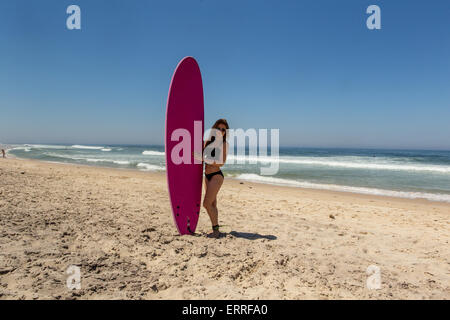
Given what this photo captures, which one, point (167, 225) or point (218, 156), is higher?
point (218, 156)

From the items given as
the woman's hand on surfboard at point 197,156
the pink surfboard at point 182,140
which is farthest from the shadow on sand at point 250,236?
the woman's hand on surfboard at point 197,156

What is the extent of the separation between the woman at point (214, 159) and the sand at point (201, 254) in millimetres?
447

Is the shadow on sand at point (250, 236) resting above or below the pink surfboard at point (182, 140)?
below

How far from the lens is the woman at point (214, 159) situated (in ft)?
11.3

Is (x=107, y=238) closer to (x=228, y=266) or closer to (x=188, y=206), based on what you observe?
(x=188, y=206)

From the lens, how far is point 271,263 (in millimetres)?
2719

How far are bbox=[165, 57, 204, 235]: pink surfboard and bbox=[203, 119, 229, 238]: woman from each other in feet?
0.86

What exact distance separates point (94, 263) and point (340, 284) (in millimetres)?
2187
